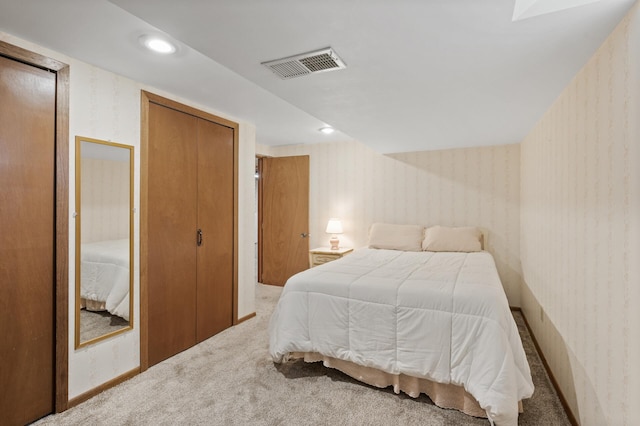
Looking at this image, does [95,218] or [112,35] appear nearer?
[112,35]

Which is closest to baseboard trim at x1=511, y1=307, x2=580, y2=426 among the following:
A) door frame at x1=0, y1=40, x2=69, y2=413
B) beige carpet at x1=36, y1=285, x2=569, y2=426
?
beige carpet at x1=36, y1=285, x2=569, y2=426

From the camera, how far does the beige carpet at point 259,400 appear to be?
6.45ft

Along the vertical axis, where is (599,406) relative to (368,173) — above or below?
below

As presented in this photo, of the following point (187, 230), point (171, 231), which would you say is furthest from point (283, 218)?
point (171, 231)

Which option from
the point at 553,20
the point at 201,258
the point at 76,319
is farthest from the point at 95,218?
the point at 553,20

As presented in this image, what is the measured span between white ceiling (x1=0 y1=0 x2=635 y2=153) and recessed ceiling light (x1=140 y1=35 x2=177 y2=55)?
0.06 m

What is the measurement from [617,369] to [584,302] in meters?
0.45

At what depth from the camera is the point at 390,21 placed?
1.38 m

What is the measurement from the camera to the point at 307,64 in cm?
178

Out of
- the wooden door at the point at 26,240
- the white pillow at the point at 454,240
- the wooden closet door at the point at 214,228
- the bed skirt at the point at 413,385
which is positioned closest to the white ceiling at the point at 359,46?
the wooden door at the point at 26,240

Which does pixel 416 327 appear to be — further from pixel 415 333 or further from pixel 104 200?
pixel 104 200

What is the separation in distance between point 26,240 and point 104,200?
0.52 meters

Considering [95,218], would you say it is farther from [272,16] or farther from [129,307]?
[272,16]

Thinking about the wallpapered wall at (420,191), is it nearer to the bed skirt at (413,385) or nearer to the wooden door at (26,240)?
the bed skirt at (413,385)
